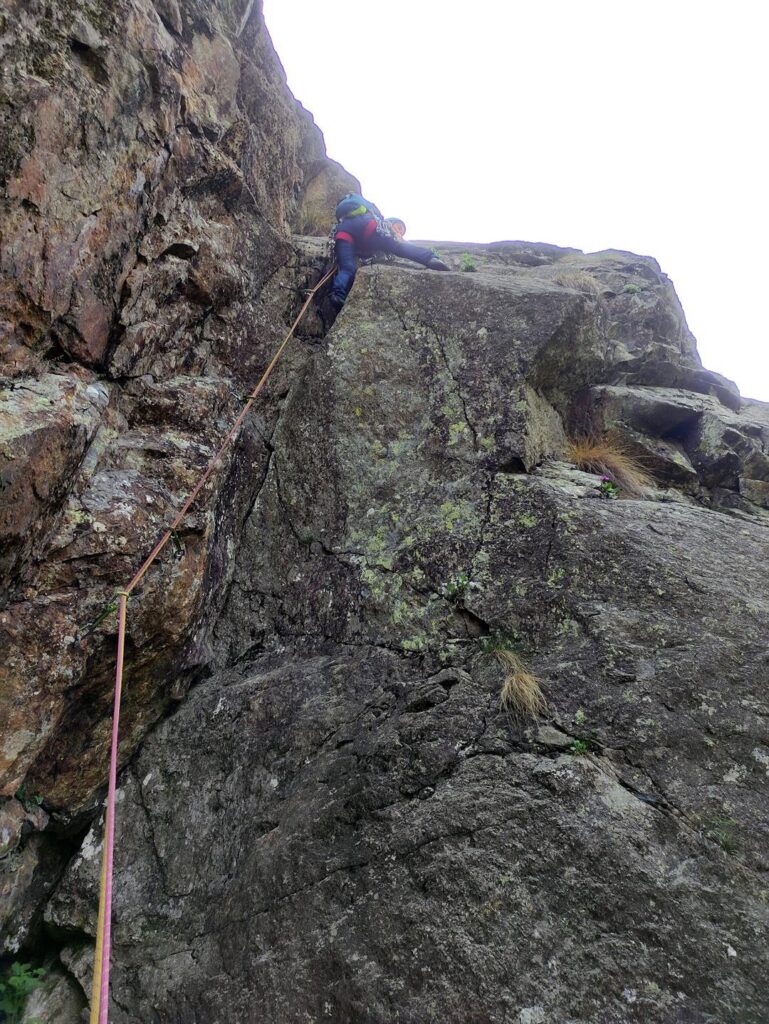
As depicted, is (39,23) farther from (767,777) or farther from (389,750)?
(767,777)

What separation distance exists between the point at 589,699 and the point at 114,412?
460cm

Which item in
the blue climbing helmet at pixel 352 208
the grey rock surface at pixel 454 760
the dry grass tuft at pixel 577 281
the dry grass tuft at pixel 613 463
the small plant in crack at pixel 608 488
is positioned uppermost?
the blue climbing helmet at pixel 352 208

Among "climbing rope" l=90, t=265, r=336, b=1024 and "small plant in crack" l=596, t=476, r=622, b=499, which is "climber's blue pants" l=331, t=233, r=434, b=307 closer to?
"climbing rope" l=90, t=265, r=336, b=1024

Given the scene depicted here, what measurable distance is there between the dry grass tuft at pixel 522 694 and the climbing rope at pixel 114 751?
2639 mm

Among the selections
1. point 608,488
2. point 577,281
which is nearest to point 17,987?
point 608,488

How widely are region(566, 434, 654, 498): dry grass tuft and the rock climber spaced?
3637mm

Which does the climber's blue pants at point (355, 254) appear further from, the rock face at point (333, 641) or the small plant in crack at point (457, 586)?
the small plant in crack at point (457, 586)

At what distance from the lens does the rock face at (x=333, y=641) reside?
3484 millimetres

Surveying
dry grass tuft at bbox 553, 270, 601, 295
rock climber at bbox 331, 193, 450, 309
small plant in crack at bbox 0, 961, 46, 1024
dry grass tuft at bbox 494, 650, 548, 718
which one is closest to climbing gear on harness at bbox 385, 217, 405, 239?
rock climber at bbox 331, 193, 450, 309

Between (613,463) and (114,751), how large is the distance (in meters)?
5.68

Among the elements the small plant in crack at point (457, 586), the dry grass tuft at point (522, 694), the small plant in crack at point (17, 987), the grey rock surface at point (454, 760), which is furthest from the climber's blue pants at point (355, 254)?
the small plant in crack at point (17, 987)

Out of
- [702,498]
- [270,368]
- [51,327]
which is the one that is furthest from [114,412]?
[702,498]

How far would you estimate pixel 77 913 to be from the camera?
166 inches

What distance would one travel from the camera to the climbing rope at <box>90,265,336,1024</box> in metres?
2.54
